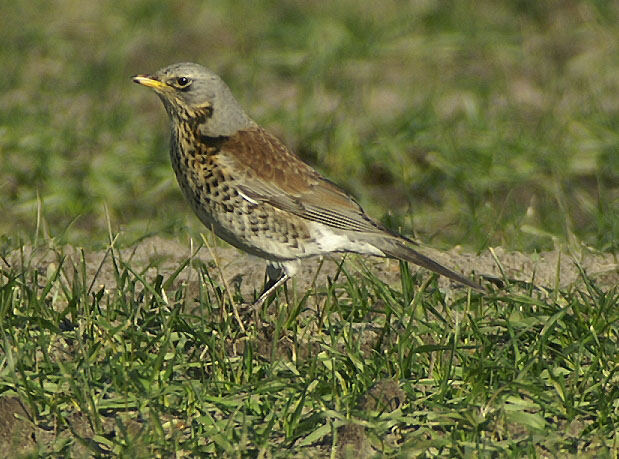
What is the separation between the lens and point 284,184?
5.62 metres

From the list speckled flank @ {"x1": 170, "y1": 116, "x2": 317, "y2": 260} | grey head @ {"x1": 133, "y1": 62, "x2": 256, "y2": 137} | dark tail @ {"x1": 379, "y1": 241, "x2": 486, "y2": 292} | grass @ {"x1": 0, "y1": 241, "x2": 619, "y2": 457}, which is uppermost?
grey head @ {"x1": 133, "y1": 62, "x2": 256, "y2": 137}

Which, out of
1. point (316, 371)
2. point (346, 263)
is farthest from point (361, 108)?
point (316, 371)

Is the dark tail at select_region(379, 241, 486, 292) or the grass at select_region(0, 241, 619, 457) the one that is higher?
the dark tail at select_region(379, 241, 486, 292)

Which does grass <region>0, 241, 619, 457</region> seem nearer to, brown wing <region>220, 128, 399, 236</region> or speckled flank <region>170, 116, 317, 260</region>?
speckled flank <region>170, 116, 317, 260</region>

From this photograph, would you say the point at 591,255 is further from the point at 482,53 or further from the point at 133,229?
the point at 482,53

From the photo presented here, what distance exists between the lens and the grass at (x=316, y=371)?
430 centimetres

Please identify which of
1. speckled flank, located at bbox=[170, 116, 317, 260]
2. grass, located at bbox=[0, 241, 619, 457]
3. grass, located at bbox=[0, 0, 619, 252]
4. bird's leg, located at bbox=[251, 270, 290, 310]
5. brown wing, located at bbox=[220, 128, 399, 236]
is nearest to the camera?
grass, located at bbox=[0, 241, 619, 457]

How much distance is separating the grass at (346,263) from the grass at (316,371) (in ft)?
0.04

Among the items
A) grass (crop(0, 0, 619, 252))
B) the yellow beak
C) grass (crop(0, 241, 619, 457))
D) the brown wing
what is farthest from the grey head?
grass (crop(0, 0, 619, 252))

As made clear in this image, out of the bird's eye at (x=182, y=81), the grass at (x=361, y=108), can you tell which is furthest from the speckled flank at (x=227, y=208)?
the grass at (x=361, y=108)

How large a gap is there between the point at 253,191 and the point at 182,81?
662 mm

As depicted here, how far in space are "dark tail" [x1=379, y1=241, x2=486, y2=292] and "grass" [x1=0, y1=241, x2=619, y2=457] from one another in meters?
0.08

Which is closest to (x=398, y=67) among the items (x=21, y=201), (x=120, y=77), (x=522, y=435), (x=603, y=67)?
(x=603, y=67)

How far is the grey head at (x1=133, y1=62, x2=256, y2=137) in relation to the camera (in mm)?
5668
